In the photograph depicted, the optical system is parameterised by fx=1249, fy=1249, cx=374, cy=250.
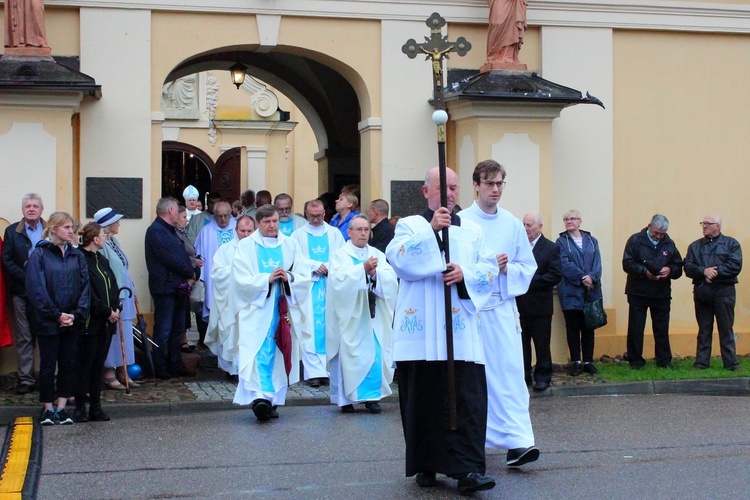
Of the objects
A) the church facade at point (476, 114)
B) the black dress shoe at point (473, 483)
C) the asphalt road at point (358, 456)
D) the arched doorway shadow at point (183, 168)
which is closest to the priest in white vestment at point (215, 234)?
the church facade at point (476, 114)

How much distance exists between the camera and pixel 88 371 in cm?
1059

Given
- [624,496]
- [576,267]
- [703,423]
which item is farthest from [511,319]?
[576,267]

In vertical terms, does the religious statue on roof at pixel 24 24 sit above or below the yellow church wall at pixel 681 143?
above

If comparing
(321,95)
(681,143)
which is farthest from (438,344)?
(321,95)

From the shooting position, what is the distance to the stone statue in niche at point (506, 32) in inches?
542

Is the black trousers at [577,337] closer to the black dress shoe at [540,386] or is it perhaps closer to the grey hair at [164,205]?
the black dress shoe at [540,386]

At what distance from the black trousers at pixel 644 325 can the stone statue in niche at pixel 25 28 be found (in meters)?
6.86

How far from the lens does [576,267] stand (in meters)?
13.4

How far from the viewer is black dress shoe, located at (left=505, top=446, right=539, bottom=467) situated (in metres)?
8.01

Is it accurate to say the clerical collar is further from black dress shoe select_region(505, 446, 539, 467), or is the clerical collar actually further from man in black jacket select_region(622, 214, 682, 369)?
man in black jacket select_region(622, 214, 682, 369)

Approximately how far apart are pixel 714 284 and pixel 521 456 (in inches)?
253

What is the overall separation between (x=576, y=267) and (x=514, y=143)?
1.57 metres

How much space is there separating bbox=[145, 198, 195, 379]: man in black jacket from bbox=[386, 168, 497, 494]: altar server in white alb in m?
5.76

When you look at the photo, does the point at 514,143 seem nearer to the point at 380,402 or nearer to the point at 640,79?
the point at 640,79
